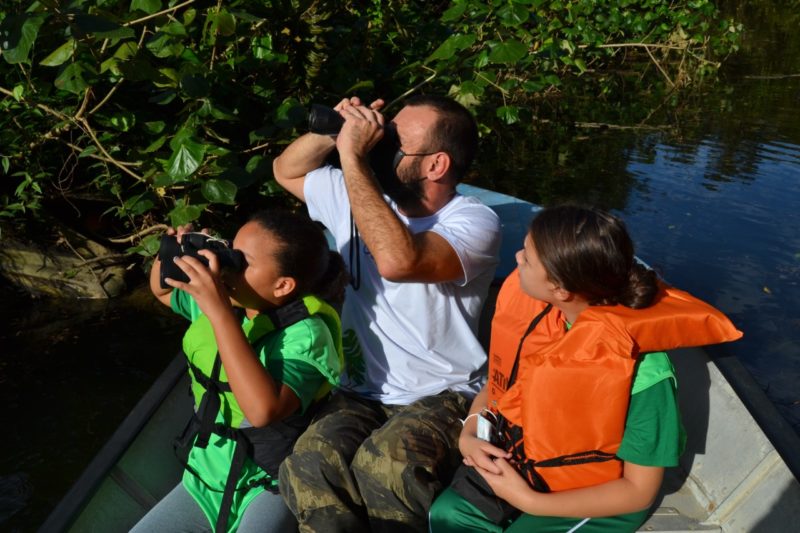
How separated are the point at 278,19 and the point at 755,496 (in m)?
3.07

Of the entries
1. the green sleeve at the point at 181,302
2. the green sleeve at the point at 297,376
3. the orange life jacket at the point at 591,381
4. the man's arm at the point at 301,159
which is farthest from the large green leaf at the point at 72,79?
the orange life jacket at the point at 591,381

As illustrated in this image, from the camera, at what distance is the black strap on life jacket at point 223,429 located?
6.10 ft

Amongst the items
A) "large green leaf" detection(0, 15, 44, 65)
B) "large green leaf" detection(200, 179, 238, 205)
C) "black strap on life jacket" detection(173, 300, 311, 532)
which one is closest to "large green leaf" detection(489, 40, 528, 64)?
"large green leaf" detection(200, 179, 238, 205)

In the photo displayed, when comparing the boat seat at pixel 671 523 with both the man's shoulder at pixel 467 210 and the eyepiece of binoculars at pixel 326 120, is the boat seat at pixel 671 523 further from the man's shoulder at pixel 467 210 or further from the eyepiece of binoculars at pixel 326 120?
the eyepiece of binoculars at pixel 326 120

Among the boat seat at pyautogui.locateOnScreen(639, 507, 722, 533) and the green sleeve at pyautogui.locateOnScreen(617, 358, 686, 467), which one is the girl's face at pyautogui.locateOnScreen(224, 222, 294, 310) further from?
the boat seat at pyautogui.locateOnScreen(639, 507, 722, 533)

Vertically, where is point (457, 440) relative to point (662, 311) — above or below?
below

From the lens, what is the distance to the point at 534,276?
5.82 feet

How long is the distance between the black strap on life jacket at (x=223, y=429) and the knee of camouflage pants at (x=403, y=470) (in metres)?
0.25

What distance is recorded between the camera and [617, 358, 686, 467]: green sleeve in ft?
5.42

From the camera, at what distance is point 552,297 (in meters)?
1.80

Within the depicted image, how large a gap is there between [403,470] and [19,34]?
1766 mm

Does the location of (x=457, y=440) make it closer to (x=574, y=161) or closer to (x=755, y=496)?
(x=755, y=496)

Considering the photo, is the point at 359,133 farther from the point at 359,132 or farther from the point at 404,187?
the point at 404,187

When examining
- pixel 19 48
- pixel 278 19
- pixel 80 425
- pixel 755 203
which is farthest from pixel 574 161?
pixel 19 48
